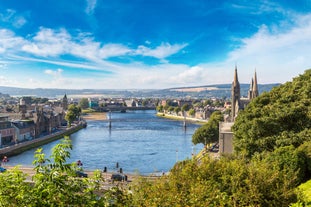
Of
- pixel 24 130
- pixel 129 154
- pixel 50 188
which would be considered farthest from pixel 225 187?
pixel 24 130

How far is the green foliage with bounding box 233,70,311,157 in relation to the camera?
2209 cm

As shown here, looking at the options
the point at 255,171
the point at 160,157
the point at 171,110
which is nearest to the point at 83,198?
the point at 255,171

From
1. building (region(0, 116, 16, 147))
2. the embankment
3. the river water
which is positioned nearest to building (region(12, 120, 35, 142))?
building (region(0, 116, 16, 147))

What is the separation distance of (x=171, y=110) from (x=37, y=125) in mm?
87469

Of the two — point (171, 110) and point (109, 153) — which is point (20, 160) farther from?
point (171, 110)

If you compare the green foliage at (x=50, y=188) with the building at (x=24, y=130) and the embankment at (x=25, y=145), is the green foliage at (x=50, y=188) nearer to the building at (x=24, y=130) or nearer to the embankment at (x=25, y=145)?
the embankment at (x=25, y=145)

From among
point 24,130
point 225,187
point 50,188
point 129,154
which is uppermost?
point 50,188

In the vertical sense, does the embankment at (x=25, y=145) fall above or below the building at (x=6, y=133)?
below

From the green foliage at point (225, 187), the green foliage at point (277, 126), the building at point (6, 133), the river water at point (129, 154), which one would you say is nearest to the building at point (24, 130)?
the building at point (6, 133)

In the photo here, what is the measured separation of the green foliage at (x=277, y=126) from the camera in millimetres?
22094

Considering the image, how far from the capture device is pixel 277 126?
23.5 metres

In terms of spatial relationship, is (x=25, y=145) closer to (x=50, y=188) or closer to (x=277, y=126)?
(x=277, y=126)

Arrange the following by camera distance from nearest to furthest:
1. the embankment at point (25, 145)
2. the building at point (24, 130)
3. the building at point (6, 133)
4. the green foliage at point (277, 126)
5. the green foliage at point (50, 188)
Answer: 1. the green foliage at point (50, 188)
2. the green foliage at point (277, 126)
3. the embankment at point (25, 145)
4. the building at point (6, 133)
5. the building at point (24, 130)

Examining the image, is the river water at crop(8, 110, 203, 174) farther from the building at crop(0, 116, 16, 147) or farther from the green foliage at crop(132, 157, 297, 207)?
the green foliage at crop(132, 157, 297, 207)
